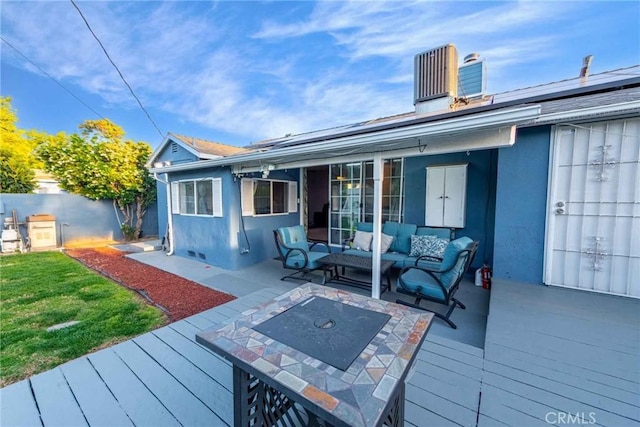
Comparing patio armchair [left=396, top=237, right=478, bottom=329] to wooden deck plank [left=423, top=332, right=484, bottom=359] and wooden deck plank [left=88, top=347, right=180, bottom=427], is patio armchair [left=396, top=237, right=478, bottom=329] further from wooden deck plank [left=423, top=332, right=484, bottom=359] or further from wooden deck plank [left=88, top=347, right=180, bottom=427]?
wooden deck plank [left=88, top=347, right=180, bottom=427]

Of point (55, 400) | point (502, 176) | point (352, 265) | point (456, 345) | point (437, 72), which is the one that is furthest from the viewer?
point (437, 72)

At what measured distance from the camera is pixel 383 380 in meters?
1.07

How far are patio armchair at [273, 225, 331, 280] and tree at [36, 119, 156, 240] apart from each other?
797cm

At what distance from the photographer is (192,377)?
197 cm

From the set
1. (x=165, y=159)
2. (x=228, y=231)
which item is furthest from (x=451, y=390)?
(x=165, y=159)

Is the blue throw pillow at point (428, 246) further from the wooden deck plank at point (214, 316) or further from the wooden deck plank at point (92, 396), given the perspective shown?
the wooden deck plank at point (92, 396)

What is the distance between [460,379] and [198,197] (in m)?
6.26

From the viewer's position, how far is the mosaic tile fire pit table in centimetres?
98

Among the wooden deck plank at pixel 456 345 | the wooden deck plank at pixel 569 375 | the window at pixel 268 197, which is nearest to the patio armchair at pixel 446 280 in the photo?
the wooden deck plank at pixel 456 345

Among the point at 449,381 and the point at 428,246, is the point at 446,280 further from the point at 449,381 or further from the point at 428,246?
the point at 428,246

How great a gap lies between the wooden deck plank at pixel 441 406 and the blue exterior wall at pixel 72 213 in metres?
11.8

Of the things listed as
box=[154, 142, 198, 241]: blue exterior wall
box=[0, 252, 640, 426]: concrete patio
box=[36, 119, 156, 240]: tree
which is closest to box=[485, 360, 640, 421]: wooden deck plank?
box=[0, 252, 640, 426]: concrete patio

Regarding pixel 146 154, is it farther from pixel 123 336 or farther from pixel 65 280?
pixel 123 336

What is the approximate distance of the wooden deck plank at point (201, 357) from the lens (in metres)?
1.98
